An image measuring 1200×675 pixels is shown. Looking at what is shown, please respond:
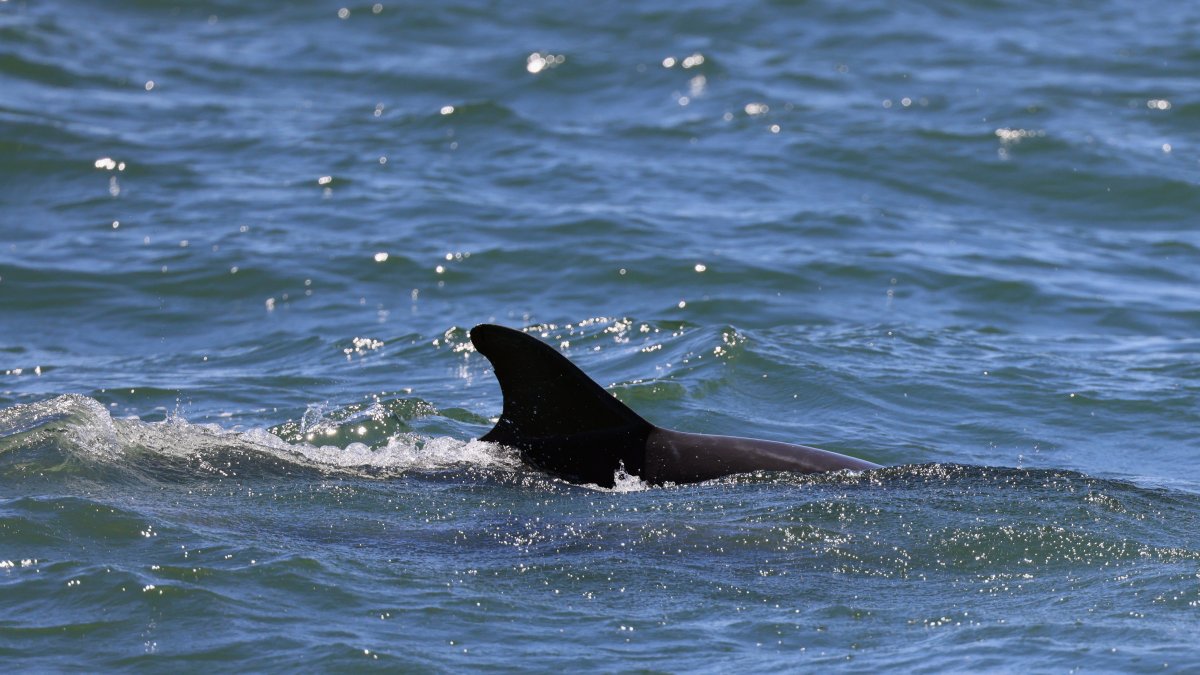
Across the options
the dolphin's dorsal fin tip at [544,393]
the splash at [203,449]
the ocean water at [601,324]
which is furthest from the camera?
the splash at [203,449]

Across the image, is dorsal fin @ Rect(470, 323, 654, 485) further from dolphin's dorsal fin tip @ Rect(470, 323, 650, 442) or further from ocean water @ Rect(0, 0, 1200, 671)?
ocean water @ Rect(0, 0, 1200, 671)

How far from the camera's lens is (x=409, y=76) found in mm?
18562

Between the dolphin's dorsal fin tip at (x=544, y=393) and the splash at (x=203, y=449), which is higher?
the dolphin's dorsal fin tip at (x=544, y=393)

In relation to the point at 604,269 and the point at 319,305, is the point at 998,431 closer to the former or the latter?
the point at 604,269

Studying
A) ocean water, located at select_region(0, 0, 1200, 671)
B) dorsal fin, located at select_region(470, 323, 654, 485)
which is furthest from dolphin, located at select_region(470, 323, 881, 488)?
ocean water, located at select_region(0, 0, 1200, 671)

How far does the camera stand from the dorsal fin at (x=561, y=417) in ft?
22.6

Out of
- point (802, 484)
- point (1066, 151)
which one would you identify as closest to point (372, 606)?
point (802, 484)

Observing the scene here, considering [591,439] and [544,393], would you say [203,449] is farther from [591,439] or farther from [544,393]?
[591,439]

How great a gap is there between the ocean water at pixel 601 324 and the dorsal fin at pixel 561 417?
13 cm

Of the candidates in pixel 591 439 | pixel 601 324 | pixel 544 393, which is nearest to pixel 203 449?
pixel 544 393

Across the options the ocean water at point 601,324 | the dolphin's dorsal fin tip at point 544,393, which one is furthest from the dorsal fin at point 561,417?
the ocean water at point 601,324

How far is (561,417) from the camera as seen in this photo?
6965mm

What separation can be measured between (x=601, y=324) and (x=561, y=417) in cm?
419

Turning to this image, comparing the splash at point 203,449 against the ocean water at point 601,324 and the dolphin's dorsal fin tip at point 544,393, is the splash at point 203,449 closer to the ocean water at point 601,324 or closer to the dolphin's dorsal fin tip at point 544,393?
the ocean water at point 601,324
